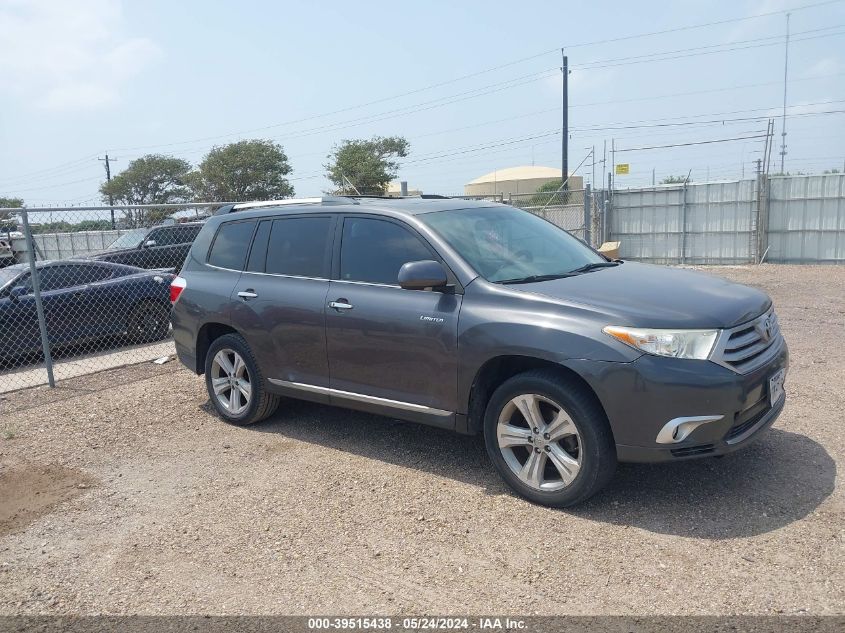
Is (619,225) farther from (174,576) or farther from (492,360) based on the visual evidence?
(174,576)

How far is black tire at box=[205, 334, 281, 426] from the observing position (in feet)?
19.1

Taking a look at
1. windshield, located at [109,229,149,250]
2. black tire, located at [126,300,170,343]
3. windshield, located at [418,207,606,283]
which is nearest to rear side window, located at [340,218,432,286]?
windshield, located at [418,207,606,283]

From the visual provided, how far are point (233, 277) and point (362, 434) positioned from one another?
1.69m

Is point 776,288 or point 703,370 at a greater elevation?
point 703,370

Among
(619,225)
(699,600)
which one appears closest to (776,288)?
(619,225)

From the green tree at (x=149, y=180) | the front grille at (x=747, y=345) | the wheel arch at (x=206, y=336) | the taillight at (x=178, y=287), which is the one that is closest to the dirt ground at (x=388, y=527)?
the wheel arch at (x=206, y=336)

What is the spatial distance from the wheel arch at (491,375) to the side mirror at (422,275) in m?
0.60

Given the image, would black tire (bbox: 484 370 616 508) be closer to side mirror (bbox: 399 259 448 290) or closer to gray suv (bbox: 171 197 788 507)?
gray suv (bbox: 171 197 788 507)

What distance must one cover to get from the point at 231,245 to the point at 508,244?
250 centimetres

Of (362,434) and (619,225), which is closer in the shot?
(362,434)

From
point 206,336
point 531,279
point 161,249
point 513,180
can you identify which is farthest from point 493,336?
point 513,180

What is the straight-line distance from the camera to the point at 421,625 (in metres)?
3.14

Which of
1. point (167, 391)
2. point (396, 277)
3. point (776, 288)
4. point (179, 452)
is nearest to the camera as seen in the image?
point (396, 277)

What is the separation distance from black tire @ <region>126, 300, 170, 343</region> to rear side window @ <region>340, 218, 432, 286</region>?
613 cm
